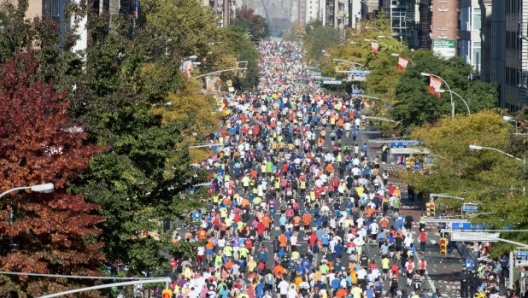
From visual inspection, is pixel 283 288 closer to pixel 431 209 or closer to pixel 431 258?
pixel 431 258

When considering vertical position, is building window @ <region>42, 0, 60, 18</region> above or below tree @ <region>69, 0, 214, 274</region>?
above

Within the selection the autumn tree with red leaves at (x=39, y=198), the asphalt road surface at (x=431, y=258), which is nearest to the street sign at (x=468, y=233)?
the asphalt road surface at (x=431, y=258)

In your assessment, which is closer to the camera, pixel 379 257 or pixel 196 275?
pixel 196 275

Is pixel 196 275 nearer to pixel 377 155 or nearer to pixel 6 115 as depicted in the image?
pixel 6 115

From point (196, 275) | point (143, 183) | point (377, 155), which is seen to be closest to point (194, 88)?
point (377, 155)

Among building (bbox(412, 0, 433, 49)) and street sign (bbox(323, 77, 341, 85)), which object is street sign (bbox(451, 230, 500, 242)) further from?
street sign (bbox(323, 77, 341, 85))

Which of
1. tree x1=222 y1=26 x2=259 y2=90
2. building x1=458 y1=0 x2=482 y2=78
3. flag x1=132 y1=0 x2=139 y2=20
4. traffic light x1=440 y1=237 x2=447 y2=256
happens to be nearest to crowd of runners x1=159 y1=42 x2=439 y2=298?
traffic light x1=440 y1=237 x2=447 y2=256
